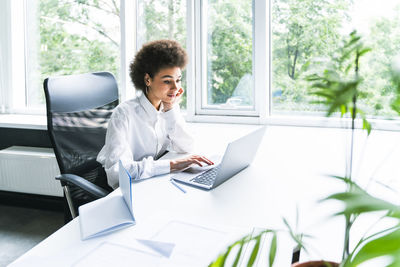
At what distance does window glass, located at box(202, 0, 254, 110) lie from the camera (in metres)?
2.57

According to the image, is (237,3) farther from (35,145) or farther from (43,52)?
(35,145)

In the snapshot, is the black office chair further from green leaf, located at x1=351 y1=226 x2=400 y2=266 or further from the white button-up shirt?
green leaf, located at x1=351 y1=226 x2=400 y2=266

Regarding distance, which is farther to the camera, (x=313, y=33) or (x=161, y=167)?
(x=313, y=33)

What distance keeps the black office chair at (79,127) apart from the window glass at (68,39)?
1.04 m

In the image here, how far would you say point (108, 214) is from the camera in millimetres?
1031

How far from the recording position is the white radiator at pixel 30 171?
104 inches

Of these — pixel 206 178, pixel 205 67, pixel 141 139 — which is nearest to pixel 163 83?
pixel 141 139

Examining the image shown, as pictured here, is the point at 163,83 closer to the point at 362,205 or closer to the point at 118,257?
the point at 118,257

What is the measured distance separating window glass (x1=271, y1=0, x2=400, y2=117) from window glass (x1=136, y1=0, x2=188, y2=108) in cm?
64

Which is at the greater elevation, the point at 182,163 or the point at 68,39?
the point at 68,39

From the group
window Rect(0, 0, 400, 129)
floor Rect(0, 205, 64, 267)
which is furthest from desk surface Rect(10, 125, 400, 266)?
floor Rect(0, 205, 64, 267)

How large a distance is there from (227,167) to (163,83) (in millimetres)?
646

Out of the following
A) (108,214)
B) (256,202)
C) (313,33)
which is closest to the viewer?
(108,214)

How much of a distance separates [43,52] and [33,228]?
1.41 meters
